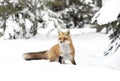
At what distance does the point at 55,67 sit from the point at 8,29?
6692 millimetres

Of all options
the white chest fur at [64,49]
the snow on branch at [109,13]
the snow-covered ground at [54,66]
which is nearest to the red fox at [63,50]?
the white chest fur at [64,49]

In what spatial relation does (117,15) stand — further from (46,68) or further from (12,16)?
(12,16)

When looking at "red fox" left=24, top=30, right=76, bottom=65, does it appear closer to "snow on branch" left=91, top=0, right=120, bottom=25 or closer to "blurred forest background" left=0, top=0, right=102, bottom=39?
"snow on branch" left=91, top=0, right=120, bottom=25

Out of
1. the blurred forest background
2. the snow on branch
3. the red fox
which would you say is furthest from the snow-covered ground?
the blurred forest background

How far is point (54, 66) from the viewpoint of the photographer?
8.34 metres

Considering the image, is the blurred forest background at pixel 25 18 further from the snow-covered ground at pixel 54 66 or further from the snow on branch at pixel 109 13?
the snow on branch at pixel 109 13

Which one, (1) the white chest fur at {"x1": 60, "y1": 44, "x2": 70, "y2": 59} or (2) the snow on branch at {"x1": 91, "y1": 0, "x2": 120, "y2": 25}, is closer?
(2) the snow on branch at {"x1": 91, "y1": 0, "x2": 120, "y2": 25}

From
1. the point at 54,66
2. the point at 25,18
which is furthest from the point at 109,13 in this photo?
the point at 25,18

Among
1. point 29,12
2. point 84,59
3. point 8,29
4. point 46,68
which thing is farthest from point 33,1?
point 46,68

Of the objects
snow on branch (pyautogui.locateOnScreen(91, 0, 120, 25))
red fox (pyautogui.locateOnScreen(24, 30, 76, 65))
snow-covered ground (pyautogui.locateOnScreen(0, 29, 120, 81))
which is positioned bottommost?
snow-covered ground (pyautogui.locateOnScreen(0, 29, 120, 81))

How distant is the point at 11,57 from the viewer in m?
10.2

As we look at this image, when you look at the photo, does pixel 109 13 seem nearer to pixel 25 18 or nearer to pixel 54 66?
pixel 54 66

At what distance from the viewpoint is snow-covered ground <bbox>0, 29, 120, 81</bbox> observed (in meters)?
7.17

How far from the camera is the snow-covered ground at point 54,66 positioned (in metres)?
7.17
